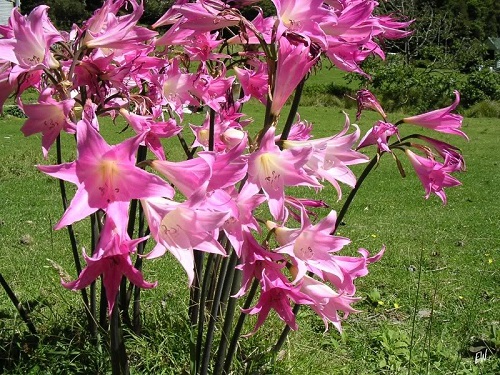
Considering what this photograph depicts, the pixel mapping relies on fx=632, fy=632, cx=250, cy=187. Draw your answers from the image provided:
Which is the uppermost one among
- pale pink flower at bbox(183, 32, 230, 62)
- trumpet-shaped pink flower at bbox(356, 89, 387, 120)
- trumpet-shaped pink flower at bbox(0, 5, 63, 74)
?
trumpet-shaped pink flower at bbox(0, 5, 63, 74)

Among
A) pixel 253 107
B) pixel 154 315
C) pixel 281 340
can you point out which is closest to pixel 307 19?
pixel 281 340

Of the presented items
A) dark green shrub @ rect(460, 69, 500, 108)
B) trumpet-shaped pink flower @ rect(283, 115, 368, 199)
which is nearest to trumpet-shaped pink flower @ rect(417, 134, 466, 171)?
trumpet-shaped pink flower @ rect(283, 115, 368, 199)

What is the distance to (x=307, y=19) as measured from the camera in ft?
4.71

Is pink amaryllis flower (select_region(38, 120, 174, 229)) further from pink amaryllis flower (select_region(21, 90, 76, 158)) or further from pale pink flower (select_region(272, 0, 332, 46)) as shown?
pale pink flower (select_region(272, 0, 332, 46))

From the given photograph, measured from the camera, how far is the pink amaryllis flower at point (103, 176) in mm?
1167

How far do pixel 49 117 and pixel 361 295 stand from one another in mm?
3096

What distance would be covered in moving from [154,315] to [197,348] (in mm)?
928

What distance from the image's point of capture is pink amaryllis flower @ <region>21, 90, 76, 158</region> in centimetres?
142

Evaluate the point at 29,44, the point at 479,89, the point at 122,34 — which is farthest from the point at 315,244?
the point at 479,89

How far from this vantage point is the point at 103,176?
47.1 inches

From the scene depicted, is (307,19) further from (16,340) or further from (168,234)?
(16,340)

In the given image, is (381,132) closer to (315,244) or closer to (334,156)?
(334,156)

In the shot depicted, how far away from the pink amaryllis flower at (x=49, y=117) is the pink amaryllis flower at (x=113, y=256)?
33cm

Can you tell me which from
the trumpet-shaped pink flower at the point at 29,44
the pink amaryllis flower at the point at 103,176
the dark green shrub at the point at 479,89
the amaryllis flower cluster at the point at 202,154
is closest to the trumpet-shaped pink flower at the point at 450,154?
the amaryllis flower cluster at the point at 202,154
